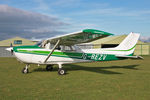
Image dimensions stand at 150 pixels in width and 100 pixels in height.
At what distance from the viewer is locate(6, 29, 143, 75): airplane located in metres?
9.49

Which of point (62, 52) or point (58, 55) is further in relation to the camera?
point (62, 52)

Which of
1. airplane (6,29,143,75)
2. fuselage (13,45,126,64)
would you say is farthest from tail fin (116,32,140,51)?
fuselage (13,45,126,64)

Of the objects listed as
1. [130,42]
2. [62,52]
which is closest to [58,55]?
[62,52]

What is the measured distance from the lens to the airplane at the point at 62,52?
949cm

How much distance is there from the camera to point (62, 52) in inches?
407

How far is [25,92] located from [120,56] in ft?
24.3

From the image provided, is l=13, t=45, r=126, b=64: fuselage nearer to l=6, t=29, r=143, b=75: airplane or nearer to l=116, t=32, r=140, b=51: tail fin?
l=6, t=29, r=143, b=75: airplane

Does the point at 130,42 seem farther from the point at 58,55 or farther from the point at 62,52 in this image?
the point at 58,55

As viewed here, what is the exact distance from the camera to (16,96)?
495cm

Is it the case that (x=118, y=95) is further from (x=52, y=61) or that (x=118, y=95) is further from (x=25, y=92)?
(x=52, y=61)

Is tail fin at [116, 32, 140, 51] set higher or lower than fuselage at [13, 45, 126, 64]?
higher

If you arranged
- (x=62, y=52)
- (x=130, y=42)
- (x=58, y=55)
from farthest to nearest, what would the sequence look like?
(x=130, y=42)
(x=62, y=52)
(x=58, y=55)

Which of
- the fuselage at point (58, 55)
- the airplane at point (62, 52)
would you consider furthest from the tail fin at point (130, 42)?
the fuselage at point (58, 55)

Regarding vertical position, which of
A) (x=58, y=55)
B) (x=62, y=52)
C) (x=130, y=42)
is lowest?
(x=58, y=55)
